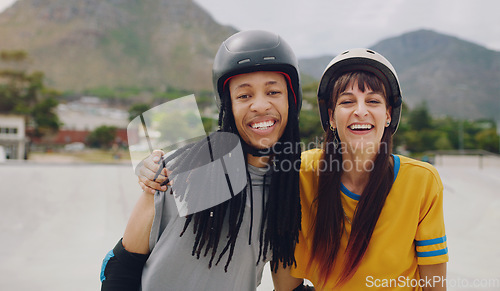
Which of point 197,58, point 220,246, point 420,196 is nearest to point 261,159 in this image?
point 220,246

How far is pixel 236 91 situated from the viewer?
2146mm

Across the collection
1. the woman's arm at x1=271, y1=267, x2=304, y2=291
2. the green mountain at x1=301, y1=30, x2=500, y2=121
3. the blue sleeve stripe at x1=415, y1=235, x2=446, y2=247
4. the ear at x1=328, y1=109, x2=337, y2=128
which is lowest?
the woman's arm at x1=271, y1=267, x2=304, y2=291

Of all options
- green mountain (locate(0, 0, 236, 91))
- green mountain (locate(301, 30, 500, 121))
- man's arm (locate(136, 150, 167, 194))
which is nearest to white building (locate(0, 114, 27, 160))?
man's arm (locate(136, 150, 167, 194))

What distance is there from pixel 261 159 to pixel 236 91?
457mm

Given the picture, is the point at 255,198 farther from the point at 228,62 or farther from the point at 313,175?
the point at 228,62

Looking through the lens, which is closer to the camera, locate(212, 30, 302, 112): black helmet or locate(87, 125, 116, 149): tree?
locate(212, 30, 302, 112): black helmet

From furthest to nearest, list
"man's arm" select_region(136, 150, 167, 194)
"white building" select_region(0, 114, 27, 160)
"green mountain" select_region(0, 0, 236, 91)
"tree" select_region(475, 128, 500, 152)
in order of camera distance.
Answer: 1. "green mountain" select_region(0, 0, 236, 91)
2. "tree" select_region(475, 128, 500, 152)
3. "white building" select_region(0, 114, 27, 160)
4. "man's arm" select_region(136, 150, 167, 194)

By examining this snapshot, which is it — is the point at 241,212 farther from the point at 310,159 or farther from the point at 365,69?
the point at 365,69

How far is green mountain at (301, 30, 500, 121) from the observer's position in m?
141

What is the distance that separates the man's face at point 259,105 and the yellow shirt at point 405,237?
0.82 metres

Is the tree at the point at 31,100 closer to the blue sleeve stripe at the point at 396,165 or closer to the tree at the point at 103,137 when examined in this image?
the tree at the point at 103,137

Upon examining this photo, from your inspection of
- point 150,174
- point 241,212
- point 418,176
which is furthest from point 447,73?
point 150,174

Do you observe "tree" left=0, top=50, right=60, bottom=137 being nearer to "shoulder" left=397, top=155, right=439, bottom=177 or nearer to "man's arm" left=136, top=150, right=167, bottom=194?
"man's arm" left=136, top=150, right=167, bottom=194

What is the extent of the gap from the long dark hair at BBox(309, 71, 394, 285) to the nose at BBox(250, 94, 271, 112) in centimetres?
55
